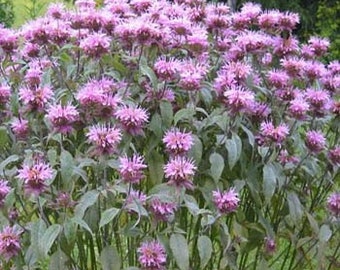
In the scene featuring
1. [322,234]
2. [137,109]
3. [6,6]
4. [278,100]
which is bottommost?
[6,6]

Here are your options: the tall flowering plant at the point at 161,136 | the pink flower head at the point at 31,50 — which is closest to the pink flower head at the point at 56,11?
the tall flowering plant at the point at 161,136

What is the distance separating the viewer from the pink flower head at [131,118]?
70.2 inches

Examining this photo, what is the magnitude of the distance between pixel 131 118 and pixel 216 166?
0.28 m

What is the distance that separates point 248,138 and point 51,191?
0.57 m

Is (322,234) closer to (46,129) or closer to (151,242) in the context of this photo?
(151,242)

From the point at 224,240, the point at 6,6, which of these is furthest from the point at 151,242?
the point at 6,6

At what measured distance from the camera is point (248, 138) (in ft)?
6.82

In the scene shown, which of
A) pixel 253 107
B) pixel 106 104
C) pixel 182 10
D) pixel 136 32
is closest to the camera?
pixel 106 104

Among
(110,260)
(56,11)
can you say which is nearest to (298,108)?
(110,260)

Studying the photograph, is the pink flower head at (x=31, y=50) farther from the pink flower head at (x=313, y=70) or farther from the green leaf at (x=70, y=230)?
the pink flower head at (x=313, y=70)

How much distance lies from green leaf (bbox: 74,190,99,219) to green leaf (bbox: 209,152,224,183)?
315mm

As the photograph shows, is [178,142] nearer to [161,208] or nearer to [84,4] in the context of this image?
[161,208]

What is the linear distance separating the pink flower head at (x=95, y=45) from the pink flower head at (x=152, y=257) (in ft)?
1.71

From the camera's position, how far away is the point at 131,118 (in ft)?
5.85
